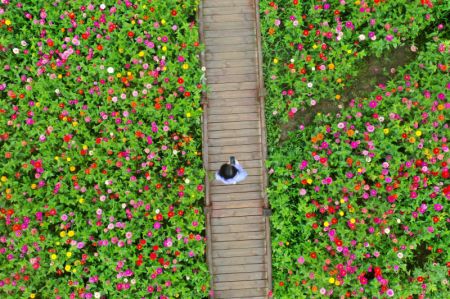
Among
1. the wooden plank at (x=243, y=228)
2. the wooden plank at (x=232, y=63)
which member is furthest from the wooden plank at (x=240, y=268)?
the wooden plank at (x=232, y=63)

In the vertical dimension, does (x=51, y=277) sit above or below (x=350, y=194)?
below

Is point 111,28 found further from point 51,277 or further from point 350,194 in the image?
point 350,194

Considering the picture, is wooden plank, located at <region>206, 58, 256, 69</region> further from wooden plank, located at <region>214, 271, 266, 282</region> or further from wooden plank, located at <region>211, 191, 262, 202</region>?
wooden plank, located at <region>214, 271, 266, 282</region>

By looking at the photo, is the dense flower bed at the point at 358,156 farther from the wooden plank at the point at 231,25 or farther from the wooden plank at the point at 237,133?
the wooden plank at the point at 231,25

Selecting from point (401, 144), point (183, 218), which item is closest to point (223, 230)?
point (183, 218)

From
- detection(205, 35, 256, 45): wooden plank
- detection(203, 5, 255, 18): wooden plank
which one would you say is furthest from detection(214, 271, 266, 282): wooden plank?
detection(203, 5, 255, 18): wooden plank

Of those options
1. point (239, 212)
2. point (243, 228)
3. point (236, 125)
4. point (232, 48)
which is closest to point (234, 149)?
point (236, 125)
